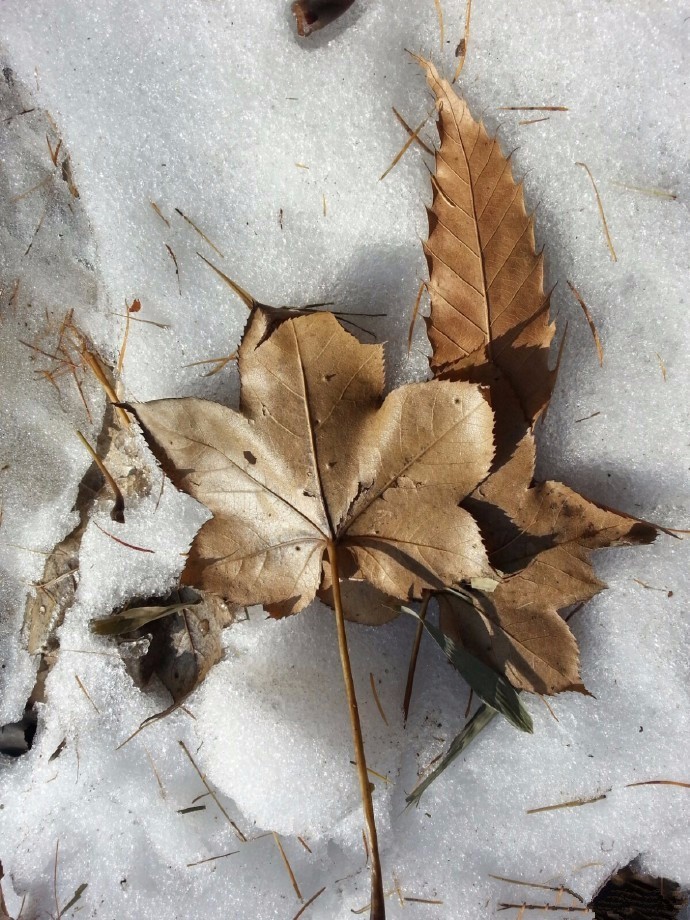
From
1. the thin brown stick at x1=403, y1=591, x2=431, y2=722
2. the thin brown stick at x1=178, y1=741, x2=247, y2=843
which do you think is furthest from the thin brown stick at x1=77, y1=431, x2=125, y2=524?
the thin brown stick at x1=403, y1=591, x2=431, y2=722

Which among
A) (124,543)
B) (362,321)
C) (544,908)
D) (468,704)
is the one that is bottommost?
(544,908)

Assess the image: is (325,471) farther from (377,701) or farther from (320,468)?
(377,701)

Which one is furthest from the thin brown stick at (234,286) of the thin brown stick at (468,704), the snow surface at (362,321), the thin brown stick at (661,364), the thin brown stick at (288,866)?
the thin brown stick at (288,866)

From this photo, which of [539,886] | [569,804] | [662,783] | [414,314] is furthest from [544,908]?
[414,314]

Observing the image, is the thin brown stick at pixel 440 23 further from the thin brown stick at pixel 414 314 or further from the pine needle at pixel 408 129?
the thin brown stick at pixel 414 314

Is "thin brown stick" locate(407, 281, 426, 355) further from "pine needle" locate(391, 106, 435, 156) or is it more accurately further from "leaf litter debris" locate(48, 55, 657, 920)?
"pine needle" locate(391, 106, 435, 156)
